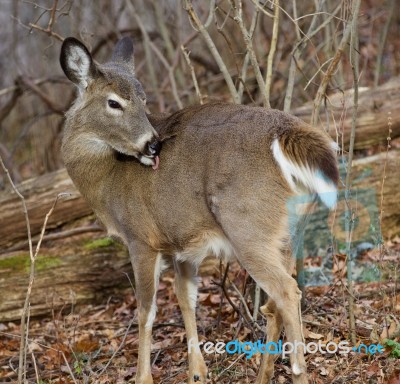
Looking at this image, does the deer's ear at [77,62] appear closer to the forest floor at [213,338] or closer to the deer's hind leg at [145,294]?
the deer's hind leg at [145,294]

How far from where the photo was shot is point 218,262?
7613 mm

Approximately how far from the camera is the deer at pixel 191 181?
4.53 m

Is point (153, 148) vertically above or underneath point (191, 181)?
above

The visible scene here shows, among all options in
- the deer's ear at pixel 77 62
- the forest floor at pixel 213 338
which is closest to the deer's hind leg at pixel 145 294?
the forest floor at pixel 213 338

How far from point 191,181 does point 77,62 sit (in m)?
1.26

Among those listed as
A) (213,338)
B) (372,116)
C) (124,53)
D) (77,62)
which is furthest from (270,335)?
(372,116)

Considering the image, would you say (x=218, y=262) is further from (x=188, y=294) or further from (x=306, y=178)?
(x=306, y=178)

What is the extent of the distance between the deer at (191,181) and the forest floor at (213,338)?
1.22ft

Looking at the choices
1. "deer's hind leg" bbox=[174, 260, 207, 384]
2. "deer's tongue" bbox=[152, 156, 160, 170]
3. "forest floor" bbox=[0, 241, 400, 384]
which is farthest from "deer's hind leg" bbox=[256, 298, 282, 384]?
"deer's tongue" bbox=[152, 156, 160, 170]

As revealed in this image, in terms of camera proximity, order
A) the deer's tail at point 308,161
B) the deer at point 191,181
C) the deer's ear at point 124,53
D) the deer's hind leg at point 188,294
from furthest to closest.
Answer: the deer's ear at point 124,53
the deer's hind leg at point 188,294
the deer at point 191,181
the deer's tail at point 308,161

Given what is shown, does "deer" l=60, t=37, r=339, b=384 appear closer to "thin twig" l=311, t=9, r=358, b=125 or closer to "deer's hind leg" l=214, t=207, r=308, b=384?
"deer's hind leg" l=214, t=207, r=308, b=384

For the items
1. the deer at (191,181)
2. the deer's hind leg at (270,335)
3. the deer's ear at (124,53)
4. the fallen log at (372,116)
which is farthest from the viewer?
the fallen log at (372,116)

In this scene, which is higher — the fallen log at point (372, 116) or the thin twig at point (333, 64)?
the thin twig at point (333, 64)

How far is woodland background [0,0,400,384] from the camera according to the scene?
5.36 meters
